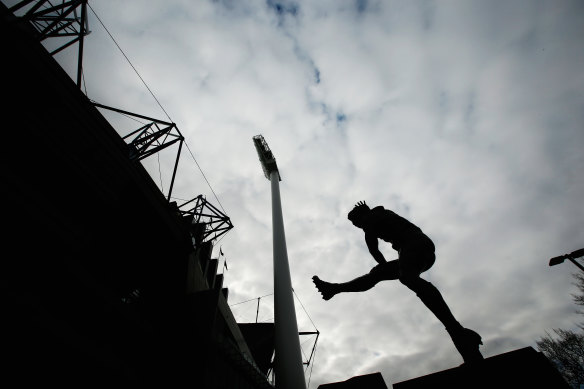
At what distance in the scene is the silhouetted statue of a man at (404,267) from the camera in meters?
2.10

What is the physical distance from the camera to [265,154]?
26.5 meters

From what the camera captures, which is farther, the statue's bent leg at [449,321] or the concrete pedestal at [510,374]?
the statue's bent leg at [449,321]

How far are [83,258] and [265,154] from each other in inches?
861

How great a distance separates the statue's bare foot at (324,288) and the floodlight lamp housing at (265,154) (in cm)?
2201

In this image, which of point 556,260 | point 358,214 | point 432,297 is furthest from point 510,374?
point 556,260

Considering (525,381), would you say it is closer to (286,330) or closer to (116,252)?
(116,252)

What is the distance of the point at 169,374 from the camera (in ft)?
21.9

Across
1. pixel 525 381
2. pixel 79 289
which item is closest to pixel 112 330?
pixel 79 289

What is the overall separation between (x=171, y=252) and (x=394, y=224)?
803 cm

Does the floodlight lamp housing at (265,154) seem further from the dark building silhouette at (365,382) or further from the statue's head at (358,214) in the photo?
the dark building silhouette at (365,382)

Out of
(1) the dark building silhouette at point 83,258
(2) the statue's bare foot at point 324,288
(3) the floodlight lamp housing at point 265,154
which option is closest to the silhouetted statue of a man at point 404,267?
(2) the statue's bare foot at point 324,288

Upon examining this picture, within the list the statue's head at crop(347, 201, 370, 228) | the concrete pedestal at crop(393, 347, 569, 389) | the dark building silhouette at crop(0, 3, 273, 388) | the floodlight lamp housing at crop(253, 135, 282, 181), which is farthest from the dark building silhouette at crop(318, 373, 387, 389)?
the floodlight lamp housing at crop(253, 135, 282, 181)

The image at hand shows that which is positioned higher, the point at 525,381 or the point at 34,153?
the point at 34,153

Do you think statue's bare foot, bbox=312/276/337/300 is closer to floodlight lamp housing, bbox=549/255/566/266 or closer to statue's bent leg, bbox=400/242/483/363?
statue's bent leg, bbox=400/242/483/363
